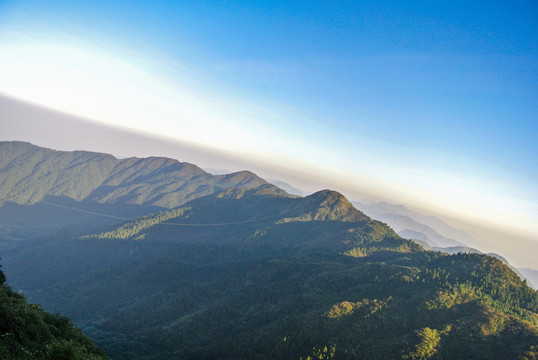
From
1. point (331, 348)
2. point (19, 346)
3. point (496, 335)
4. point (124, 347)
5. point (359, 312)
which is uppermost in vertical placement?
point (19, 346)

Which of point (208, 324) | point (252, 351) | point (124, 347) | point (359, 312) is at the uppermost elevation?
point (359, 312)

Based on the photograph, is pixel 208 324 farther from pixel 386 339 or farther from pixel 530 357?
pixel 530 357

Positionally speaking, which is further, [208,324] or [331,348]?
[208,324]

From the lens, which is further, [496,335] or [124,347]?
[124,347]

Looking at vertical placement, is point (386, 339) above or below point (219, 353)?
above

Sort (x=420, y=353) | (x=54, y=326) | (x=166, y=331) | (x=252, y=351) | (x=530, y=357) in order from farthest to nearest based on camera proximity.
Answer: (x=166, y=331)
(x=252, y=351)
(x=420, y=353)
(x=530, y=357)
(x=54, y=326)

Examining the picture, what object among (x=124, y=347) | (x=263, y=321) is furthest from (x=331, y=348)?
(x=124, y=347)

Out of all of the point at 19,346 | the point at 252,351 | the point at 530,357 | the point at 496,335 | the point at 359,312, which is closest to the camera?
the point at 19,346

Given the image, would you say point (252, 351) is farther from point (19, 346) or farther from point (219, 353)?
point (19, 346)

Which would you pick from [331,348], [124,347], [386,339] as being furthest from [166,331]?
[386,339]
